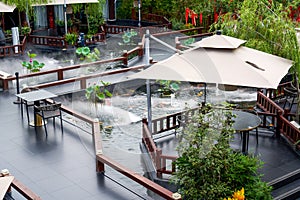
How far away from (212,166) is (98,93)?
6.03 metres

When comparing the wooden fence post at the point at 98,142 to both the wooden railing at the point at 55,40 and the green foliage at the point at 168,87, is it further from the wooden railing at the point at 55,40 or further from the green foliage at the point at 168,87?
the wooden railing at the point at 55,40

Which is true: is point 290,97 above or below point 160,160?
above

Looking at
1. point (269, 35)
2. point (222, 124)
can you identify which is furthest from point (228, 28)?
point (222, 124)

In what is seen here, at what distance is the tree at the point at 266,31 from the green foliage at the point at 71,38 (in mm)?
10777

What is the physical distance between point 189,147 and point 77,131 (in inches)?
206

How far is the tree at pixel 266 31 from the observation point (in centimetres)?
1319

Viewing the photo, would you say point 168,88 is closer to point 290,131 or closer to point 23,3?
point 290,131

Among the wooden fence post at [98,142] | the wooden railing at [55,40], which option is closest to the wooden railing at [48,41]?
the wooden railing at [55,40]

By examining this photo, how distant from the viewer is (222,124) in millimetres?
8953

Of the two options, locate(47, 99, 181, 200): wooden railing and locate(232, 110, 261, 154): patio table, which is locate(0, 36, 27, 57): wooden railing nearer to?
locate(47, 99, 181, 200): wooden railing

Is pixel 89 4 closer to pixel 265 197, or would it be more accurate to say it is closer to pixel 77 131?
pixel 77 131

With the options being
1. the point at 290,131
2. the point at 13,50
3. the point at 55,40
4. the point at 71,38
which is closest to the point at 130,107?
the point at 290,131

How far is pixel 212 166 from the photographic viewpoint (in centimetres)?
842

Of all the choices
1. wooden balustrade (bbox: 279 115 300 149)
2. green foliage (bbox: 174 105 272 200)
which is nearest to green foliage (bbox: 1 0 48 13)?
wooden balustrade (bbox: 279 115 300 149)
